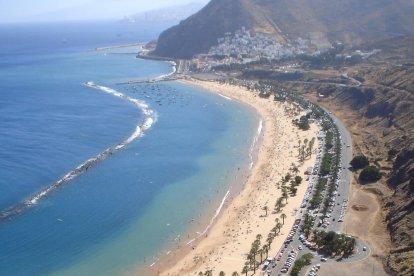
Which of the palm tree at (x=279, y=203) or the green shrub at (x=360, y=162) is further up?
the green shrub at (x=360, y=162)

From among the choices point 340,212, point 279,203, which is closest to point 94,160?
point 279,203

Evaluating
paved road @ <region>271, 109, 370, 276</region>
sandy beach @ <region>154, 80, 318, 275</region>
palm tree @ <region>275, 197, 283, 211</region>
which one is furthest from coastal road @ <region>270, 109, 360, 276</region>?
palm tree @ <region>275, 197, 283, 211</region>

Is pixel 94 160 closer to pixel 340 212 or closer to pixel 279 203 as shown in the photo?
pixel 279 203

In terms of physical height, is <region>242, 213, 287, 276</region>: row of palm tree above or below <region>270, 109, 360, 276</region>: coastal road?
below

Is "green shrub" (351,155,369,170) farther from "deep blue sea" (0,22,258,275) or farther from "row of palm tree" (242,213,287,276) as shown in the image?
"row of palm tree" (242,213,287,276)

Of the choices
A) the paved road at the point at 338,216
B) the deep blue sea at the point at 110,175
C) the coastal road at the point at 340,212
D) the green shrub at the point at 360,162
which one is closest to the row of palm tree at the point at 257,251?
the paved road at the point at 338,216

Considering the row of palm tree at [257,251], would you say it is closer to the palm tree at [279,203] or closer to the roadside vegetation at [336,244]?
the roadside vegetation at [336,244]

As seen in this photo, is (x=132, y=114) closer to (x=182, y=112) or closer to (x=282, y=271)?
(x=182, y=112)
